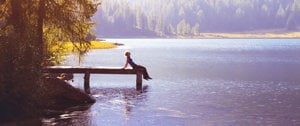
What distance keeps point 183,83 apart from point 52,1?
18892 mm

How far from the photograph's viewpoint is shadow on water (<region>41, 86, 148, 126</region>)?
25405mm

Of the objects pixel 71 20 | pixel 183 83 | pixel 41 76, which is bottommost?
pixel 183 83

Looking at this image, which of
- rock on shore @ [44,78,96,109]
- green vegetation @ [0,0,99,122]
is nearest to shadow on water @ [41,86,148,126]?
rock on shore @ [44,78,96,109]

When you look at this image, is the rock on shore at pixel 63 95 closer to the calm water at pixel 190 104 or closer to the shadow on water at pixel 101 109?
the shadow on water at pixel 101 109

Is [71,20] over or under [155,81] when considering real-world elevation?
over

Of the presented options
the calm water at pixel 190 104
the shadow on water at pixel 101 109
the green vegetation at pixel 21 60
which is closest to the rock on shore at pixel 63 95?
the shadow on water at pixel 101 109

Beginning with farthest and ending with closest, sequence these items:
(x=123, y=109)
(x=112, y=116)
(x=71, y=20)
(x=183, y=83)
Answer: (x=183, y=83) → (x=71, y=20) → (x=123, y=109) → (x=112, y=116)

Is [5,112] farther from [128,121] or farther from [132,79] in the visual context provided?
[132,79]

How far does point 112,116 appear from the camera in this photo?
27.2 meters

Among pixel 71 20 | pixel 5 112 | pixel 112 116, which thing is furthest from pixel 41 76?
pixel 71 20

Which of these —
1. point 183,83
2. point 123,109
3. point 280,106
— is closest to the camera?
point 123,109

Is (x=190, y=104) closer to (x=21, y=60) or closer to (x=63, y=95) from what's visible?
(x=63, y=95)

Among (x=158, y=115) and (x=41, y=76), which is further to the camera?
(x=158, y=115)

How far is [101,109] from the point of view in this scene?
29.4 meters
